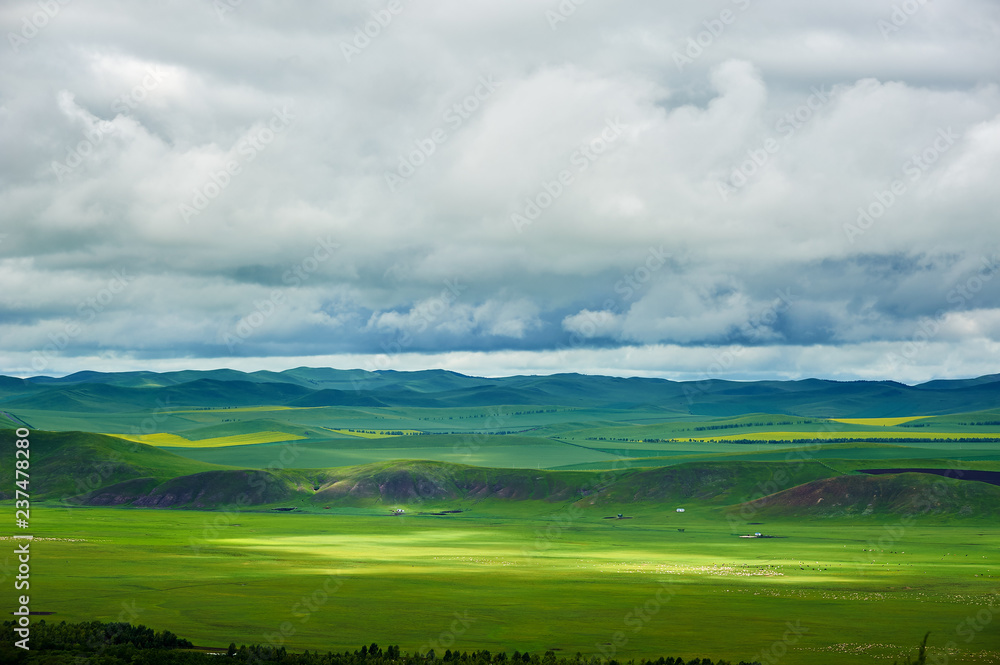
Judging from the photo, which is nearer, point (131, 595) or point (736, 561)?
point (131, 595)

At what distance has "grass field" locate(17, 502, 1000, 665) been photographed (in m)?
85.6

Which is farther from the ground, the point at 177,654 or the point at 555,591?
the point at 177,654

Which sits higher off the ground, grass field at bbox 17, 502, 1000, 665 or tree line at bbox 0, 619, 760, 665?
tree line at bbox 0, 619, 760, 665

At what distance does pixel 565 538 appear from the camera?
181500 millimetres

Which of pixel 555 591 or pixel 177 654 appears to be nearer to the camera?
pixel 177 654

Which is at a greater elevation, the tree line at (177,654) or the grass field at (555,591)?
the tree line at (177,654)

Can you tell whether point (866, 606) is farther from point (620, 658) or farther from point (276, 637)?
point (276, 637)

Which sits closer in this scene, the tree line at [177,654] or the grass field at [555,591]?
the tree line at [177,654]

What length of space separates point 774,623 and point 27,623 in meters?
64.0

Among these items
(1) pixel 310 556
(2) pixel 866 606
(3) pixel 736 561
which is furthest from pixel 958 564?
(1) pixel 310 556

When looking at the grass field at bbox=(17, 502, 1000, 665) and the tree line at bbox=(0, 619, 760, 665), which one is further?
the grass field at bbox=(17, 502, 1000, 665)

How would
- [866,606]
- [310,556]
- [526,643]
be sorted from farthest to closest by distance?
[310,556], [866,606], [526,643]

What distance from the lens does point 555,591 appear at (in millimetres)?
112062

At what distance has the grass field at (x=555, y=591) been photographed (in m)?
85.6
